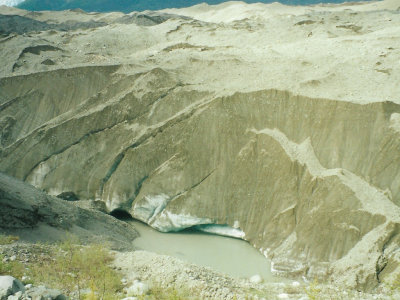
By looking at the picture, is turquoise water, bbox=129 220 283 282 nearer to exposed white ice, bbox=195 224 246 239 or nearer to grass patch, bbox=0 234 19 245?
exposed white ice, bbox=195 224 246 239

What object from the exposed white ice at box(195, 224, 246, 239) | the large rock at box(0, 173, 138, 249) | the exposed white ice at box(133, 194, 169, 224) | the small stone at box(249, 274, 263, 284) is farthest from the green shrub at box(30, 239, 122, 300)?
the exposed white ice at box(195, 224, 246, 239)

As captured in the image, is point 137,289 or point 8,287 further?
point 137,289

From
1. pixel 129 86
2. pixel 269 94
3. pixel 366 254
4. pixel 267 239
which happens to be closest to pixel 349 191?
pixel 366 254

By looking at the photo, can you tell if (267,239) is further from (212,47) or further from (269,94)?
(212,47)

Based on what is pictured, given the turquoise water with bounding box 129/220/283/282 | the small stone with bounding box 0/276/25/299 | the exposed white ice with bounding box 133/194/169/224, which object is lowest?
the turquoise water with bounding box 129/220/283/282

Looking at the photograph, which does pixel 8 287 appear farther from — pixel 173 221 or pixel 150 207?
pixel 150 207

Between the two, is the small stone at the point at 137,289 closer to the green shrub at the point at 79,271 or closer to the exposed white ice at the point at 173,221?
the green shrub at the point at 79,271

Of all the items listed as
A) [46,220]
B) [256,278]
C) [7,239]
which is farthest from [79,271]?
[256,278]
